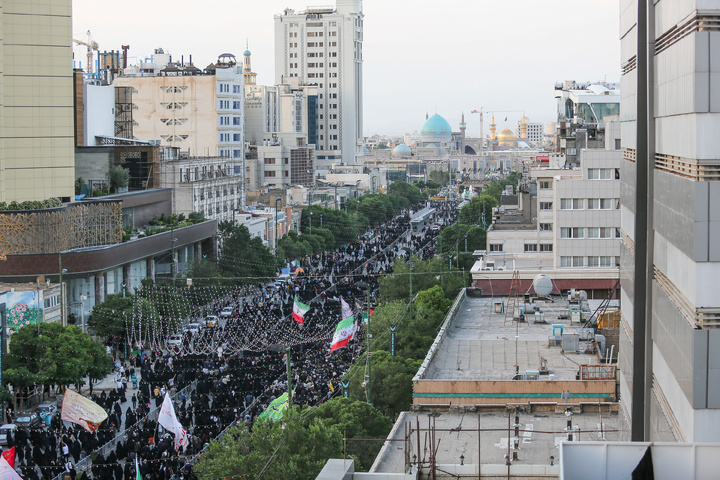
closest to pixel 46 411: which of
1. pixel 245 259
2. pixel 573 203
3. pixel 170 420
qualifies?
pixel 170 420

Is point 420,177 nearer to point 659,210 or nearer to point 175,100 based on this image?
point 175,100

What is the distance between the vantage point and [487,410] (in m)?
22.0

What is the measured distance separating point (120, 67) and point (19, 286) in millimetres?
63038

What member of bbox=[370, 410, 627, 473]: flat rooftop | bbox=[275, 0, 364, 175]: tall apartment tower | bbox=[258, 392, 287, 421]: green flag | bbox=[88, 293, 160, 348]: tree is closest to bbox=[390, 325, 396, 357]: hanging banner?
bbox=[258, 392, 287, 421]: green flag

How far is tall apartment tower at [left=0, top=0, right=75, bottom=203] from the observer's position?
50.8 meters

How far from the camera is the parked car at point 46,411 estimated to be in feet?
103

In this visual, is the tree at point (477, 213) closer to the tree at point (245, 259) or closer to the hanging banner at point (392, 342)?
the tree at point (245, 259)

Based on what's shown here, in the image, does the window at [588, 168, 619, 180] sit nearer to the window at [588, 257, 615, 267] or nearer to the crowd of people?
the window at [588, 257, 615, 267]

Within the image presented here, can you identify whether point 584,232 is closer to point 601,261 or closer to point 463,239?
point 601,261

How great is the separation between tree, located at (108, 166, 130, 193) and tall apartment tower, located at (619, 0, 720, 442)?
152ft

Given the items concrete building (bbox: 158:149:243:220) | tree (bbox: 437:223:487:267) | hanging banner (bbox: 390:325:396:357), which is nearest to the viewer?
hanging banner (bbox: 390:325:396:357)

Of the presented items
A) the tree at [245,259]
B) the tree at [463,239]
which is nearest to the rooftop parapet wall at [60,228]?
the tree at [245,259]

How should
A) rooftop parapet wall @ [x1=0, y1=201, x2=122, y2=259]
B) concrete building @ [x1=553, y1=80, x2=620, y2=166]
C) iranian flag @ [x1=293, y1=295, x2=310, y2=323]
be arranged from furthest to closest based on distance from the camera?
concrete building @ [x1=553, y1=80, x2=620, y2=166] < rooftop parapet wall @ [x1=0, y1=201, x2=122, y2=259] < iranian flag @ [x1=293, y1=295, x2=310, y2=323]

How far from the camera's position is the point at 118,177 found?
200 feet
